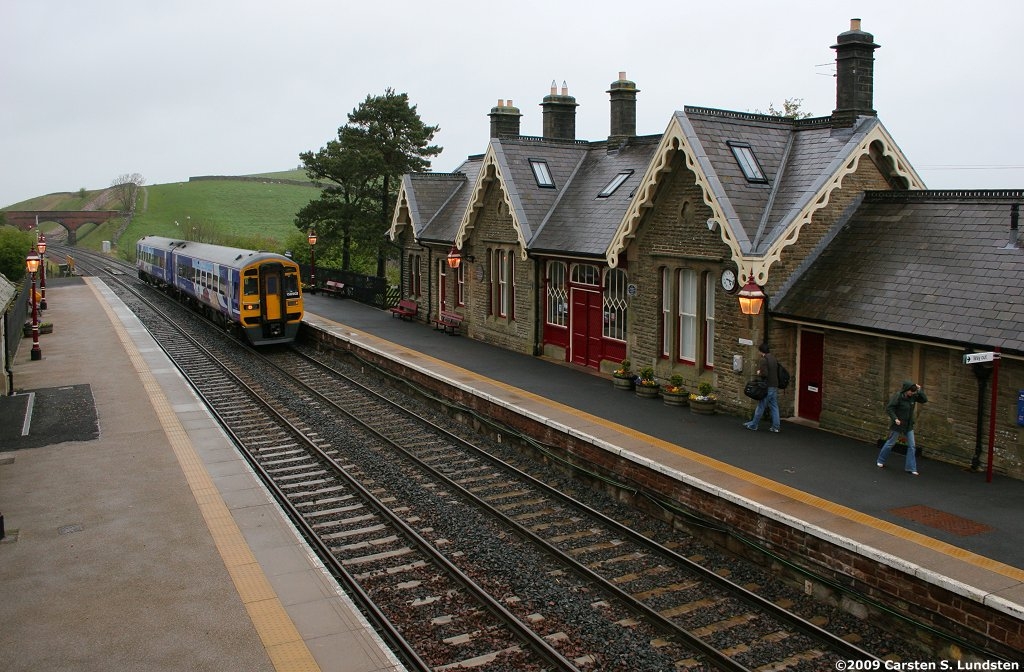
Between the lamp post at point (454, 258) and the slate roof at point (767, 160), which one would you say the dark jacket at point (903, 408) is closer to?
the slate roof at point (767, 160)

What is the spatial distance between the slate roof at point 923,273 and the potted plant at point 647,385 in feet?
11.8

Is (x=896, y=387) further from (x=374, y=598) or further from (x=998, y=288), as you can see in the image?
(x=374, y=598)

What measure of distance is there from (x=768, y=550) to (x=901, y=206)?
861 cm

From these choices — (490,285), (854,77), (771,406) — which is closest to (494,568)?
(771,406)

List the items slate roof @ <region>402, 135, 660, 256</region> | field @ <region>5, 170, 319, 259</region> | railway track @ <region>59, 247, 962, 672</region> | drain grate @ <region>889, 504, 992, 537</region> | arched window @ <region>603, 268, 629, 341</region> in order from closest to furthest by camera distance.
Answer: railway track @ <region>59, 247, 962, 672</region> < drain grate @ <region>889, 504, 992, 537</region> < arched window @ <region>603, 268, 629, 341</region> < slate roof @ <region>402, 135, 660, 256</region> < field @ <region>5, 170, 319, 259</region>

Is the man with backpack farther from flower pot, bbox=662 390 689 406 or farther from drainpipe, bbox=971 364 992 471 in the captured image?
drainpipe, bbox=971 364 992 471

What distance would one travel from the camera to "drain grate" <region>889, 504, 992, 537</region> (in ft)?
35.0

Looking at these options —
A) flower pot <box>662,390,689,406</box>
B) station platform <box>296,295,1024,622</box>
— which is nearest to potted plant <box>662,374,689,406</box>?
flower pot <box>662,390,689,406</box>

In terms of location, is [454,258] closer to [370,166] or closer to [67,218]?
[370,166]

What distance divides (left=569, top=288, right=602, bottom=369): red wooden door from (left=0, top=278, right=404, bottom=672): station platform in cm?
947

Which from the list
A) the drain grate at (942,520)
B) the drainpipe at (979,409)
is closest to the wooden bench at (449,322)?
the drainpipe at (979,409)

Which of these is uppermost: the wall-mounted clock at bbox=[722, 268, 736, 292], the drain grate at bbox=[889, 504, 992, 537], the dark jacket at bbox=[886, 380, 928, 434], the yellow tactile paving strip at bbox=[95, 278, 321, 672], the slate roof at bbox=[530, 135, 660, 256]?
the slate roof at bbox=[530, 135, 660, 256]

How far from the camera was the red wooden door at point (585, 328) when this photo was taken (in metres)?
22.2

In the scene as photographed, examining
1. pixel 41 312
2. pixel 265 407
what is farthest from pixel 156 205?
pixel 265 407
